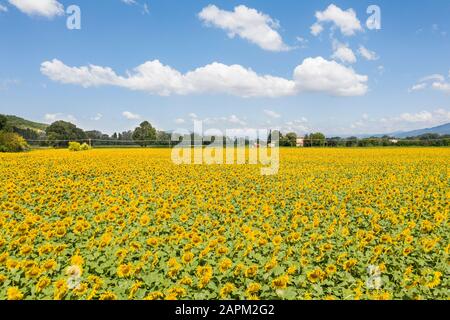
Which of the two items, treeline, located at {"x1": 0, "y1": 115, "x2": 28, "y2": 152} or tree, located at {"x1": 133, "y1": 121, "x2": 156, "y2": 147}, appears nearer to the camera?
treeline, located at {"x1": 0, "y1": 115, "x2": 28, "y2": 152}

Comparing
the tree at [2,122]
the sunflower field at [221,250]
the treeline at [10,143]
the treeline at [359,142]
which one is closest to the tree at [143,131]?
the tree at [2,122]

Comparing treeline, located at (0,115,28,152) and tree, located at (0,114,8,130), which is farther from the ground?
tree, located at (0,114,8,130)

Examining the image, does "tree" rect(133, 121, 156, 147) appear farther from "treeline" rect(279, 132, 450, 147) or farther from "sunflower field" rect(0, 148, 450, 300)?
"sunflower field" rect(0, 148, 450, 300)

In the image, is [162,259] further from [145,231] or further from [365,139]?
[365,139]

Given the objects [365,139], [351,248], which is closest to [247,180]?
[351,248]

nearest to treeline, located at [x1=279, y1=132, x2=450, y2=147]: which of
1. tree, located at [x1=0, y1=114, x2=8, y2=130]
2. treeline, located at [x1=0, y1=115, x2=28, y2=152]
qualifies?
treeline, located at [x1=0, y1=115, x2=28, y2=152]

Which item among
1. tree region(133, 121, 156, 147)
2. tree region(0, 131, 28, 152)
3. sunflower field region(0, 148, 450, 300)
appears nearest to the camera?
sunflower field region(0, 148, 450, 300)

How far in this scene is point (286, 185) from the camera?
29.3 feet

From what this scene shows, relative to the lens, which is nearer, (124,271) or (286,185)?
(124,271)

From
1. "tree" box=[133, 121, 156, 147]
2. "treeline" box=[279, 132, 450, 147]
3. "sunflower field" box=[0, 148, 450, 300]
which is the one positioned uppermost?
"tree" box=[133, 121, 156, 147]

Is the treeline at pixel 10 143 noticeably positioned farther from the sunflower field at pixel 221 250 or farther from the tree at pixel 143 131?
the tree at pixel 143 131

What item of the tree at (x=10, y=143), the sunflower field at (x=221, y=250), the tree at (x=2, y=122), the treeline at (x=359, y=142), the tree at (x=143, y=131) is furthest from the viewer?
the tree at (x=143, y=131)
